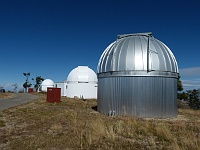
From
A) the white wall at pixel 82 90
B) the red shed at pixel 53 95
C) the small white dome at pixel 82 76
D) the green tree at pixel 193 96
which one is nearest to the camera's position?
the red shed at pixel 53 95

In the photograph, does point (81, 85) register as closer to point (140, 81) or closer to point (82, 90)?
point (82, 90)

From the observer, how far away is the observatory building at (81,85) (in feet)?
110

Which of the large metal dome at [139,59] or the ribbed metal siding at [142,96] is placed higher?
the large metal dome at [139,59]

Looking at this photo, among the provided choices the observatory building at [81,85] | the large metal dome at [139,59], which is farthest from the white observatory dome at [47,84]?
the large metal dome at [139,59]

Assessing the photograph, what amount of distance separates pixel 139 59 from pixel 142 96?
2.44 metres

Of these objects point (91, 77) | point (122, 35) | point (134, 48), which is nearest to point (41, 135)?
point (134, 48)

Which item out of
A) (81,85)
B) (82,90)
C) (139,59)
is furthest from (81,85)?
(139,59)

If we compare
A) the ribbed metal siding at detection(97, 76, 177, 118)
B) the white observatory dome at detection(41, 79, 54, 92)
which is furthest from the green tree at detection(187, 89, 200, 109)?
the white observatory dome at detection(41, 79, 54, 92)

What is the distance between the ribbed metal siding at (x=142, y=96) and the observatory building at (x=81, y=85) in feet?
67.6

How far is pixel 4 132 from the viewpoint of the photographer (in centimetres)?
768

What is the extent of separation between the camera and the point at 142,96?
12.2 meters

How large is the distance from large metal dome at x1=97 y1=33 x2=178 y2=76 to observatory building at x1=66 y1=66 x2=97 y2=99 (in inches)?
777

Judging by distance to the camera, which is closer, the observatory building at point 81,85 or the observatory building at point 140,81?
the observatory building at point 140,81

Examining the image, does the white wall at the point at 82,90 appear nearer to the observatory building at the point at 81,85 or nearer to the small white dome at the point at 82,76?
the observatory building at the point at 81,85
